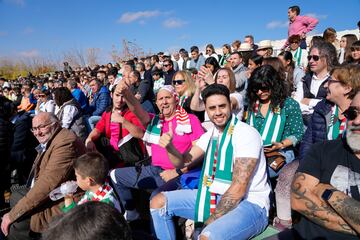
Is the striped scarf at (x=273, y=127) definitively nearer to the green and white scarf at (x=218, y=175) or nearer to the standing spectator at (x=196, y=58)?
the green and white scarf at (x=218, y=175)

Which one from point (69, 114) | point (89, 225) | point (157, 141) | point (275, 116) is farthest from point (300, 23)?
point (89, 225)

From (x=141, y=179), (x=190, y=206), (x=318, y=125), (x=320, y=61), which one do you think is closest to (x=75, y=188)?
(x=141, y=179)

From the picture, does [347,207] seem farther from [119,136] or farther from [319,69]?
[119,136]

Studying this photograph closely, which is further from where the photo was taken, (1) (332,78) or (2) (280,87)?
(2) (280,87)

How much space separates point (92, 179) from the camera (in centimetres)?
307

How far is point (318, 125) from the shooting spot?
3.18 m

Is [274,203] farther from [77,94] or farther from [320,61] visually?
[77,94]

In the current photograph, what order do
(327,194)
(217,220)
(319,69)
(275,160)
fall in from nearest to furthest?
1. (327,194)
2. (217,220)
3. (275,160)
4. (319,69)

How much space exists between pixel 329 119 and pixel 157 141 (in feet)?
6.16

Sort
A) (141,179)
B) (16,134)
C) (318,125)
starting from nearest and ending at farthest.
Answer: (318,125) → (141,179) → (16,134)

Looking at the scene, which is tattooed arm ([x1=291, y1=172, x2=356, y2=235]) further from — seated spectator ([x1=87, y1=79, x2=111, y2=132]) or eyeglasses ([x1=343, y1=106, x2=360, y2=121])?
seated spectator ([x1=87, y1=79, x2=111, y2=132])

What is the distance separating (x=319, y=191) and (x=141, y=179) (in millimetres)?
2199

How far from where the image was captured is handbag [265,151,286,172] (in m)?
3.34

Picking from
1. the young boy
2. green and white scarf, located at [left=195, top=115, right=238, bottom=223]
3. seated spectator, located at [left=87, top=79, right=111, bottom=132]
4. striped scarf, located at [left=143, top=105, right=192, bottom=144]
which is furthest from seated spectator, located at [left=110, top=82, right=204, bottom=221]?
seated spectator, located at [left=87, top=79, right=111, bottom=132]
